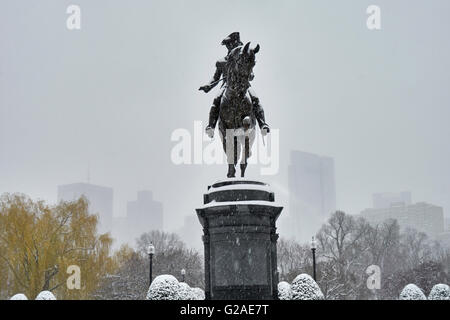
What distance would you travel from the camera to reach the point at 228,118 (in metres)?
13.5

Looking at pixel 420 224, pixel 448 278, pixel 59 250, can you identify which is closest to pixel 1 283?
pixel 59 250

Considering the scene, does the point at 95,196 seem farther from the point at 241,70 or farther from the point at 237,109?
the point at 241,70

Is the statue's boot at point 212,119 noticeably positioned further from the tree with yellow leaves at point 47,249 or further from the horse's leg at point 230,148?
the tree with yellow leaves at point 47,249

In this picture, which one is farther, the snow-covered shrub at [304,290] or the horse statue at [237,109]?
the snow-covered shrub at [304,290]

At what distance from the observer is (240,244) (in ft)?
39.8

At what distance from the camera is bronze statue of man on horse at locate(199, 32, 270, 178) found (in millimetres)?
13406

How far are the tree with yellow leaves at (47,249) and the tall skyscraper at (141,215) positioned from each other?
82.6 meters

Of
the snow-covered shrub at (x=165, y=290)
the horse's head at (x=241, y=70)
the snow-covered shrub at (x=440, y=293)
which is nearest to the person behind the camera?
the horse's head at (x=241, y=70)

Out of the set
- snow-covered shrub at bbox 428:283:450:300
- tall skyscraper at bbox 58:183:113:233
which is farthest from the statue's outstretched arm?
tall skyscraper at bbox 58:183:113:233

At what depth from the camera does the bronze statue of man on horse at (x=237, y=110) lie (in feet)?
44.0

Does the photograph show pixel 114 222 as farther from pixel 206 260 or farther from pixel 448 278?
pixel 206 260

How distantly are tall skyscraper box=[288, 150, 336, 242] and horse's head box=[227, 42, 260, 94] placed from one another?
95068 mm

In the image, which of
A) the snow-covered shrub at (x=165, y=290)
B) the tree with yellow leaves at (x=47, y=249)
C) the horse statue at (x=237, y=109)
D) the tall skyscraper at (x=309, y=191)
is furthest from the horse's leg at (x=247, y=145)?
the tall skyscraper at (x=309, y=191)

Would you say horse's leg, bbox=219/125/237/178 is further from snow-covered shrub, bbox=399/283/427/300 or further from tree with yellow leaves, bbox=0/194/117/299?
tree with yellow leaves, bbox=0/194/117/299
